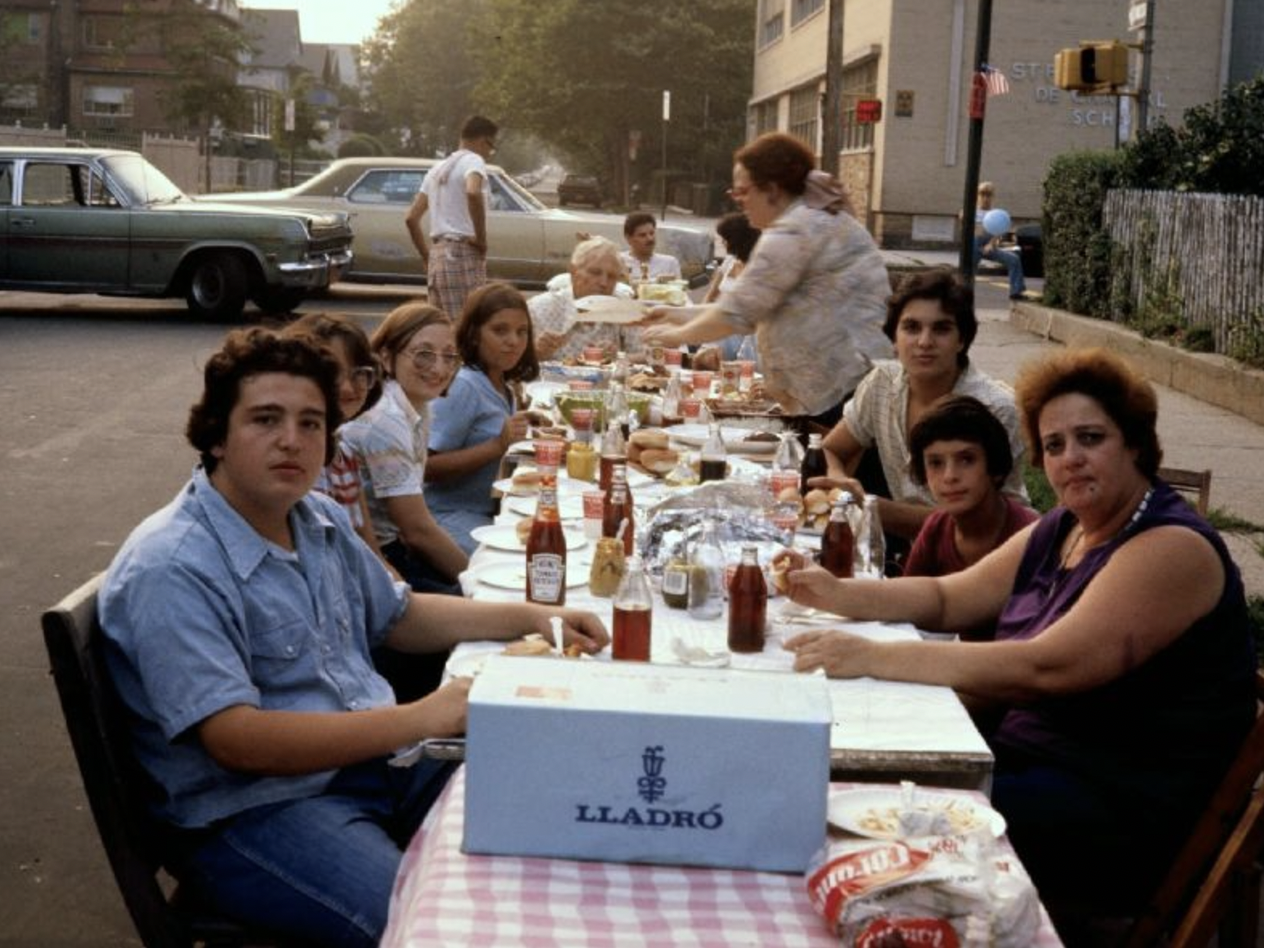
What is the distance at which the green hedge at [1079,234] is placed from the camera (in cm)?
1861

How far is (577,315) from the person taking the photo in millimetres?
9523

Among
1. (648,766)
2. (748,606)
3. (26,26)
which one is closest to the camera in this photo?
(648,766)

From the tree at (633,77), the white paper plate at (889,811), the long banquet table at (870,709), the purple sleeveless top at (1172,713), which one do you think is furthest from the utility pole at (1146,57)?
the tree at (633,77)

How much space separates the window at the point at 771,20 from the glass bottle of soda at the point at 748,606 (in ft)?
169

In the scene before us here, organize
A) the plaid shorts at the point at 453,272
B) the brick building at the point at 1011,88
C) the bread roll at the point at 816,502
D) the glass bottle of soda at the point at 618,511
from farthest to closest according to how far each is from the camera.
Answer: the brick building at the point at 1011,88 → the plaid shorts at the point at 453,272 → the bread roll at the point at 816,502 → the glass bottle of soda at the point at 618,511

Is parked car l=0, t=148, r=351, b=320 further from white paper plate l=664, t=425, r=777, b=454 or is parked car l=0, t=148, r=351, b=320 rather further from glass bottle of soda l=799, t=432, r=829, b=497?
glass bottle of soda l=799, t=432, r=829, b=497

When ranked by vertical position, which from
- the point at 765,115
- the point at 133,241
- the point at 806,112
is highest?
the point at 765,115

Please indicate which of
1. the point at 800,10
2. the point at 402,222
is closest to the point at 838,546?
the point at 402,222

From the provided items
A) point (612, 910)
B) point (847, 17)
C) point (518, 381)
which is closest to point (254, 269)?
point (518, 381)

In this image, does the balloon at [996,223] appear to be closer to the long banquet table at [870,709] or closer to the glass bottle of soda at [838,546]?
the glass bottle of soda at [838,546]

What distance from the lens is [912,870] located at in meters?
2.33

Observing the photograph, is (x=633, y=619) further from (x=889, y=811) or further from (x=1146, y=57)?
(x=1146, y=57)

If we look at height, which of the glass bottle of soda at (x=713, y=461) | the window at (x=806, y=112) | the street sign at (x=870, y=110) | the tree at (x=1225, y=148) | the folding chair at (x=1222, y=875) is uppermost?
the window at (x=806, y=112)

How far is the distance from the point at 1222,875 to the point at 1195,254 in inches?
529
